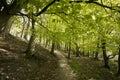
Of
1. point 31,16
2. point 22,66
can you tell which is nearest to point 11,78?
point 22,66

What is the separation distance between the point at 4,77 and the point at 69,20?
264 inches

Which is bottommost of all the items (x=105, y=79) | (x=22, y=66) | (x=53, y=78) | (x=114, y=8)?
(x=105, y=79)

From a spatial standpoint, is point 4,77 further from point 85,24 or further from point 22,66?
point 85,24

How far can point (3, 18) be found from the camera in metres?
7.90

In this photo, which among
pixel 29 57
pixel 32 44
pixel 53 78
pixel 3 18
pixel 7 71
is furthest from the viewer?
pixel 32 44

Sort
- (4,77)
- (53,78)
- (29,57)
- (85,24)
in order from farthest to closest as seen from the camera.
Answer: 1. (29,57)
2. (53,78)
3. (4,77)
4. (85,24)

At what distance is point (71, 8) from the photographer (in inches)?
319

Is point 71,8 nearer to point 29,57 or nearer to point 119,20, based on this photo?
point 119,20

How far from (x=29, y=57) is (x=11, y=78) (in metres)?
7.61

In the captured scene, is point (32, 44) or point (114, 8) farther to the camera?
point (32, 44)

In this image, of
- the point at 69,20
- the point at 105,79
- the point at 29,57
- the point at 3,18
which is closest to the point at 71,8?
the point at 69,20

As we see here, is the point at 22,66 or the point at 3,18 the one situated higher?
the point at 3,18

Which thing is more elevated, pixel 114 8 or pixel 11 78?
pixel 114 8

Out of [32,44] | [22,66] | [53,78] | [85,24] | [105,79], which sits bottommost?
Result: [105,79]
